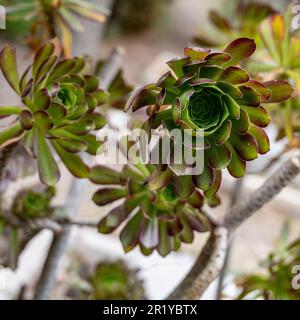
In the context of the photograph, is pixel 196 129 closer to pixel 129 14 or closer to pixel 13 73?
pixel 13 73

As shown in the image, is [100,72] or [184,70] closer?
[184,70]

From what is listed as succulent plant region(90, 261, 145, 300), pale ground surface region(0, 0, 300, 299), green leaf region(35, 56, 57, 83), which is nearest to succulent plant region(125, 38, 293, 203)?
green leaf region(35, 56, 57, 83)

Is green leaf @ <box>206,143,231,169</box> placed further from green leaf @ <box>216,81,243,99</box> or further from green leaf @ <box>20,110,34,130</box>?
green leaf @ <box>20,110,34,130</box>

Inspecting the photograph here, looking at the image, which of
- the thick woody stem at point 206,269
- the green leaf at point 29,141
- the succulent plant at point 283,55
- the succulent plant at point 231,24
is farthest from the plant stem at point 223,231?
the succulent plant at point 231,24

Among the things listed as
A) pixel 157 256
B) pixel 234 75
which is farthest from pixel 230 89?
pixel 157 256
